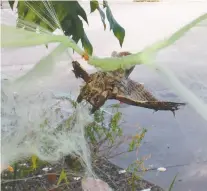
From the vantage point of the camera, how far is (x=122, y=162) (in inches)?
63.7

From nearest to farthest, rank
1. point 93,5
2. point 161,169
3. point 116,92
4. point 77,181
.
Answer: point 116,92 < point 93,5 < point 77,181 < point 161,169

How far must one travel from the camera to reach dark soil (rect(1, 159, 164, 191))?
1.21 m

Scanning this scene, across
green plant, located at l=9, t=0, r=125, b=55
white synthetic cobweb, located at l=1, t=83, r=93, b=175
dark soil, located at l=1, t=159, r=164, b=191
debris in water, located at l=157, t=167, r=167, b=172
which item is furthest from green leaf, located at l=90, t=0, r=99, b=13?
debris in water, located at l=157, t=167, r=167, b=172

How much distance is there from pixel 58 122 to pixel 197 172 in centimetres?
97

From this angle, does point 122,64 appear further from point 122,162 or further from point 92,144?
point 122,162

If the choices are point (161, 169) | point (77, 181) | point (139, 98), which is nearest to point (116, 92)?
point (139, 98)

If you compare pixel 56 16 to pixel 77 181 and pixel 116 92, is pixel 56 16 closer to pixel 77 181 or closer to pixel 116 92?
pixel 116 92

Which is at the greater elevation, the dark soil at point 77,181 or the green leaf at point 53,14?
the green leaf at point 53,14

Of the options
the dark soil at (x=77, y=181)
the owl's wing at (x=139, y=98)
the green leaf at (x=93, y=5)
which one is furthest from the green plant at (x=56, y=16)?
the dark soil at (x=77, y=181)

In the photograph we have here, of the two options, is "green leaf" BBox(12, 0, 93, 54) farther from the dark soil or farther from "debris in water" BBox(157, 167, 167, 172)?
"debris in water" BBox(157, 167, 167, 172)

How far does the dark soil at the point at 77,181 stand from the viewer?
1210mm

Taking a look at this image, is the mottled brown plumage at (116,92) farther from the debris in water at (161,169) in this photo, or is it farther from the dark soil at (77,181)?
the debris in water at (161,169)

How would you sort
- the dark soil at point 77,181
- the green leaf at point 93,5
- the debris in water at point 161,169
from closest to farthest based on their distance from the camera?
the green leaf at point 93,5 < the dark soil at point 77,181 < the debris in water at point 161,169

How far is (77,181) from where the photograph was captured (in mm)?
1229
